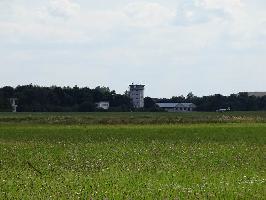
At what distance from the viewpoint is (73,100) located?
168500 mm

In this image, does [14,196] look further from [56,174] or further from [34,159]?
[34,159]

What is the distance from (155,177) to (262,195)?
476 cm

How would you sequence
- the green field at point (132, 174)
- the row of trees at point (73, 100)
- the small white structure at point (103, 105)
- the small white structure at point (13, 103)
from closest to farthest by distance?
the green field at point (132, 174)
the small white structure at point (13, 103)
the row of trees at point (73, 100)
the small white structure at point (103, 105)

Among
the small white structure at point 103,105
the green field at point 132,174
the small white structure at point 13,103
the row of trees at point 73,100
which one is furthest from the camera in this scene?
the small white structure at point 103,105

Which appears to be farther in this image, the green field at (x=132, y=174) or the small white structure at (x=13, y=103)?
the small white structure at (x=13, y=103)

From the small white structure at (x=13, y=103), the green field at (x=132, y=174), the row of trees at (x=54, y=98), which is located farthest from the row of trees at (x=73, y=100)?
the green field at (x=132, y=174)

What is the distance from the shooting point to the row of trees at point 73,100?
539ft

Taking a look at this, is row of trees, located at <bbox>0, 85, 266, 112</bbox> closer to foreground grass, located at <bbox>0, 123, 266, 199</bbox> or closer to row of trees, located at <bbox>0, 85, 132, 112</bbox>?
row of trees, located at <bbox>0, 85, 132, 112</bbox>

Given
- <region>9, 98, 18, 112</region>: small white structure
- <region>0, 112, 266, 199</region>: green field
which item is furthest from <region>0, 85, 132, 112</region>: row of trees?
<region>0, 112, 266, 199</region>: green field

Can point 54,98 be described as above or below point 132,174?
above

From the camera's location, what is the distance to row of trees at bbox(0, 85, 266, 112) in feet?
539

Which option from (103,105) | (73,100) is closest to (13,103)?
(73,100)

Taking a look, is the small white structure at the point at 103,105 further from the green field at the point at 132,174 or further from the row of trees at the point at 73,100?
the green field at the point at 132,174

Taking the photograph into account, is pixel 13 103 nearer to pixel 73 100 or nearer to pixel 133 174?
pixel 73 100
